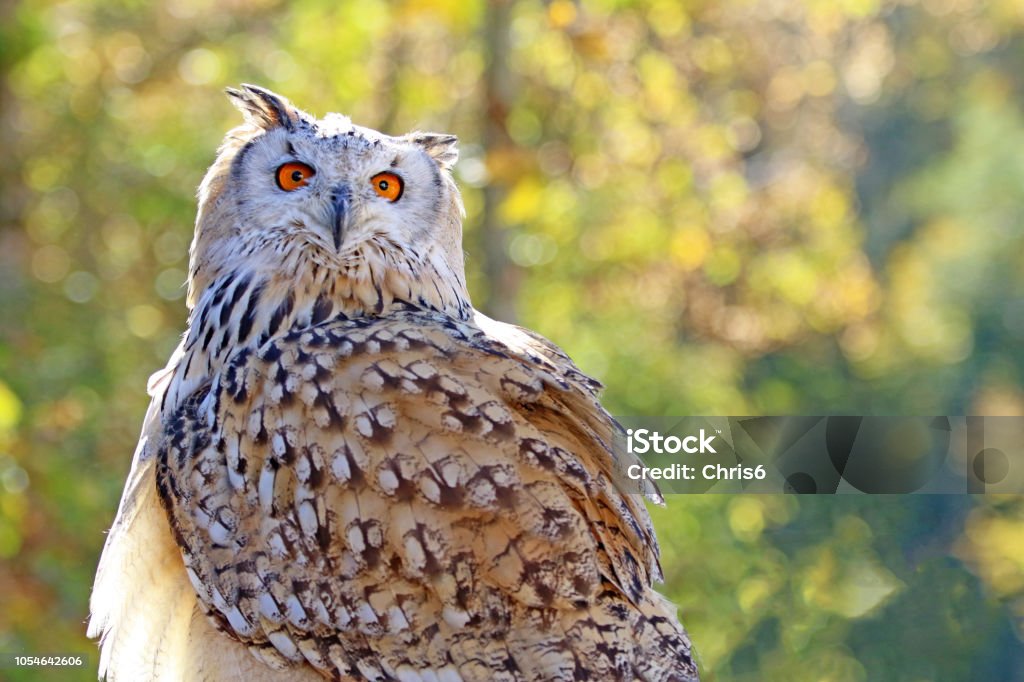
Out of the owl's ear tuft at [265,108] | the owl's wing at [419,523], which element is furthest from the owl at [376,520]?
the owl's ear tuft at [265,108]

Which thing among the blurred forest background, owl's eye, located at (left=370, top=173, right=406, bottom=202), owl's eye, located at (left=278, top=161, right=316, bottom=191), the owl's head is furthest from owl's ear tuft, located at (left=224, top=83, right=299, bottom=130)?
the blurred forest background

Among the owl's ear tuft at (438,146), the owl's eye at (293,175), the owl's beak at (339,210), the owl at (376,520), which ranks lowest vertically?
the owl at (376,520)

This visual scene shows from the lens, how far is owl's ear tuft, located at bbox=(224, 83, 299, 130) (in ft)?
7.72

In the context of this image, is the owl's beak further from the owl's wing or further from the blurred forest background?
the blurred forest background

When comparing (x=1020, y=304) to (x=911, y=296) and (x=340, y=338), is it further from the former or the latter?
(x=340, y=338)

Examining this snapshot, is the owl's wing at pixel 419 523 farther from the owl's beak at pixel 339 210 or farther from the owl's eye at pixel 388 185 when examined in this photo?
the owl's eye at pixel 388 185

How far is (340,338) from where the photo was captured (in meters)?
2.02

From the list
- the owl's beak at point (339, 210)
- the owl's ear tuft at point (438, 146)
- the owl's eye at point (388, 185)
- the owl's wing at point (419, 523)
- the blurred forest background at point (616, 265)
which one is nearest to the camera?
the owl's wing at point (419, 523)

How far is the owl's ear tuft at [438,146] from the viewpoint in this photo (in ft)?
7.98

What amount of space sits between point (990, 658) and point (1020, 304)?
3121mm

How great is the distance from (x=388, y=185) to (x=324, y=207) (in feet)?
0.55

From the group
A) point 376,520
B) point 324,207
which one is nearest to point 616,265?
point 324,207

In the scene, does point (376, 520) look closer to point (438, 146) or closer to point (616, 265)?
point (438, 146)

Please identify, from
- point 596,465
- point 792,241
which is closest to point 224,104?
point 792,241
